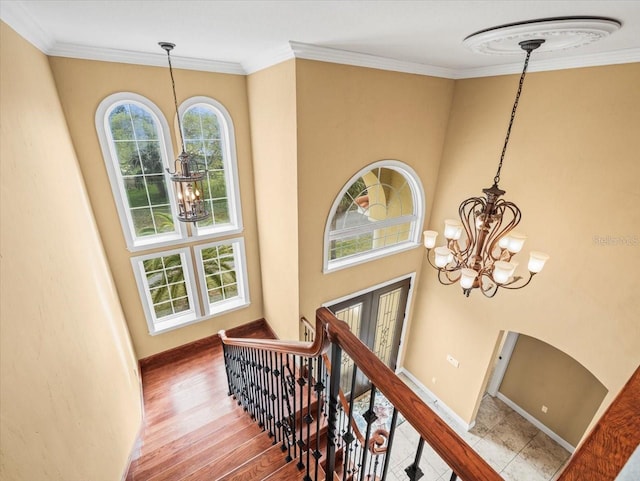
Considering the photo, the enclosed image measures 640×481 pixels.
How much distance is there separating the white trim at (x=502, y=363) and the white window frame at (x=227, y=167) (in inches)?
211

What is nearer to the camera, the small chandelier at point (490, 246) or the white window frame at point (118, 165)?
the small chandelier at point (490, 246)

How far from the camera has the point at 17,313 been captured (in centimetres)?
152

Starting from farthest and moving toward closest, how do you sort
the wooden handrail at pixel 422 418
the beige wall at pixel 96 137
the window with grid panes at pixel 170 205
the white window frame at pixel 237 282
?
1. the white window frame at pixel 237 282
2. the window with grid panes at pixel 170 205
3. the beige wall at pixel 96 137
4. the wooden handrail at pixel 422 418

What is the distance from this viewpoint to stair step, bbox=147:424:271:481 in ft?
8.70

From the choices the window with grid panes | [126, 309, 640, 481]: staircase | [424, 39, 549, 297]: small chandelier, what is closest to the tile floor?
[126, 309, 640, 481]: staircase

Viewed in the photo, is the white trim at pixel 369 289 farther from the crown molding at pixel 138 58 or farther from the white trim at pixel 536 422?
the crown molding at pixel 138 58

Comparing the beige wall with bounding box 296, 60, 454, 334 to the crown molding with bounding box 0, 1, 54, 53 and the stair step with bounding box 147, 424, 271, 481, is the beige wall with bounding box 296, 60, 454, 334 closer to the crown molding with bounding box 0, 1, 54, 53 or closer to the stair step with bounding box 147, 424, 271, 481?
the stair step with bounding box 147, 424, 271, 481

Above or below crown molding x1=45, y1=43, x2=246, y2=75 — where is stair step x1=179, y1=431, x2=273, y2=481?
below

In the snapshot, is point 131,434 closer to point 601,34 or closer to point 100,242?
point 100,242

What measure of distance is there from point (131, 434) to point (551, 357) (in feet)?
21.0

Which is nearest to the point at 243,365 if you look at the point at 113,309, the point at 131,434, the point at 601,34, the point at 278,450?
the point at 278,450

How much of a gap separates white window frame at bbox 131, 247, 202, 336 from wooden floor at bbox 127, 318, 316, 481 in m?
0.49

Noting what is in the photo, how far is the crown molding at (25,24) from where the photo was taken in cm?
198

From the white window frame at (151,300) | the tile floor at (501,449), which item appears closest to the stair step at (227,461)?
the white window frame at (151,300)
